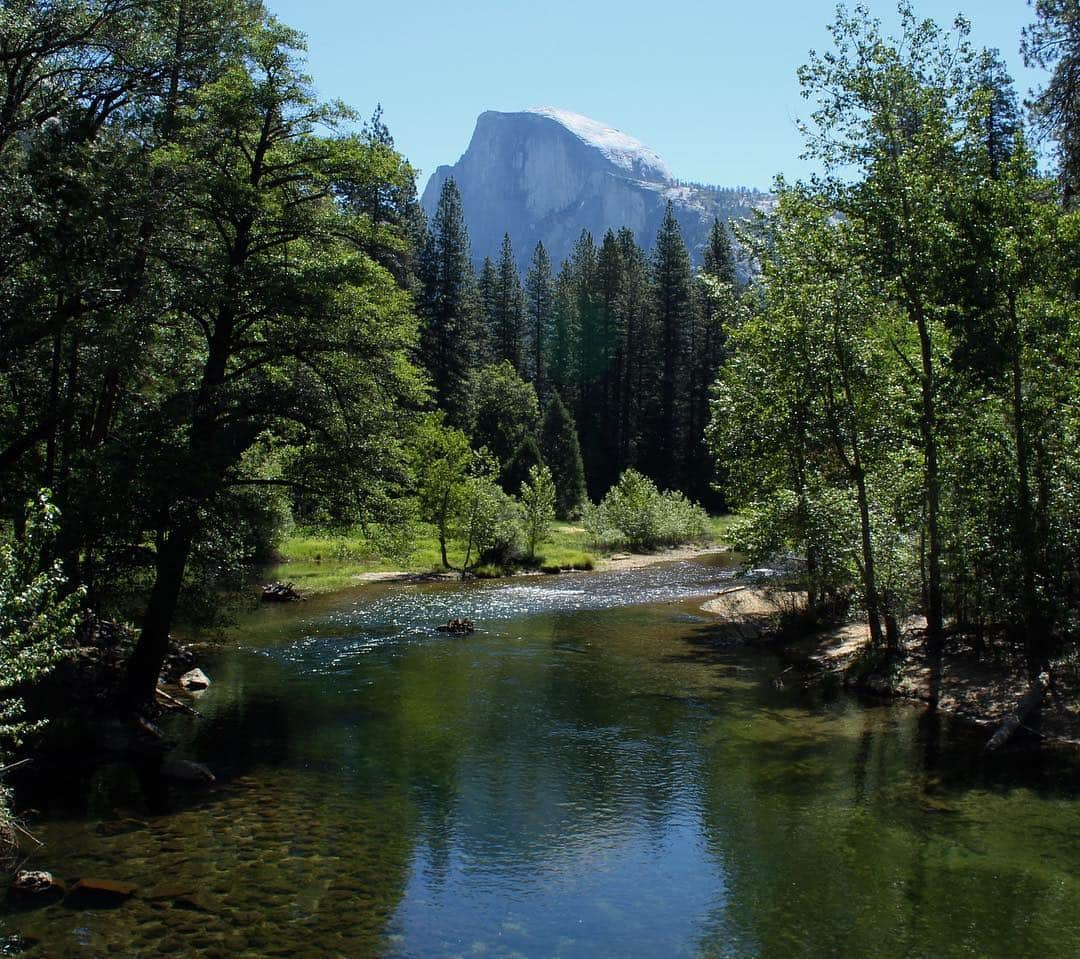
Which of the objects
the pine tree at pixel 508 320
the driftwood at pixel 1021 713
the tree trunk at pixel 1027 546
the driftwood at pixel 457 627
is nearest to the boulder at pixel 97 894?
the driftwood at pixel 1021 713

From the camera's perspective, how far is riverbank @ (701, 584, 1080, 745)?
54.5 ft

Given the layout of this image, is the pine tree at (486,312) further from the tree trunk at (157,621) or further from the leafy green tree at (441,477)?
the tree trunk at (157,621)

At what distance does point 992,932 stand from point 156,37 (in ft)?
70.7

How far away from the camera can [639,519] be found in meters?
51.5

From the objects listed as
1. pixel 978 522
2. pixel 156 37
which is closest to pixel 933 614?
pixel 978 522

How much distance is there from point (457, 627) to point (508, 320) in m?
61.9

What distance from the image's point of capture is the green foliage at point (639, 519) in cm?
5147

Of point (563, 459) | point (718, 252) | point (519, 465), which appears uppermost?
point (718, 252)

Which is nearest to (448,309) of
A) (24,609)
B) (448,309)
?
(448,309)

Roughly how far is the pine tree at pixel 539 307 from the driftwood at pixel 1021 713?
7609 cm

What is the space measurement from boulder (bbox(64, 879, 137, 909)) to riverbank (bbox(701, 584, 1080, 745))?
15102 mm

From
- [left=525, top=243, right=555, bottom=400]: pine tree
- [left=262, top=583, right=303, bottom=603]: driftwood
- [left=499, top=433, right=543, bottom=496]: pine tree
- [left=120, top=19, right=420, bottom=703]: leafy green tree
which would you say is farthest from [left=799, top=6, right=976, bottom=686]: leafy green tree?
[left=525, top=243, right=555, bottom=400]: pine tree

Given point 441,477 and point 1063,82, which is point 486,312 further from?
point 1063,82

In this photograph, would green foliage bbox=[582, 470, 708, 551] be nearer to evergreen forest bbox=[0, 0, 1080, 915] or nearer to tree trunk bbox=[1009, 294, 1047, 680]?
evergreen forest bbox=[0, 0, 1080, 915]
